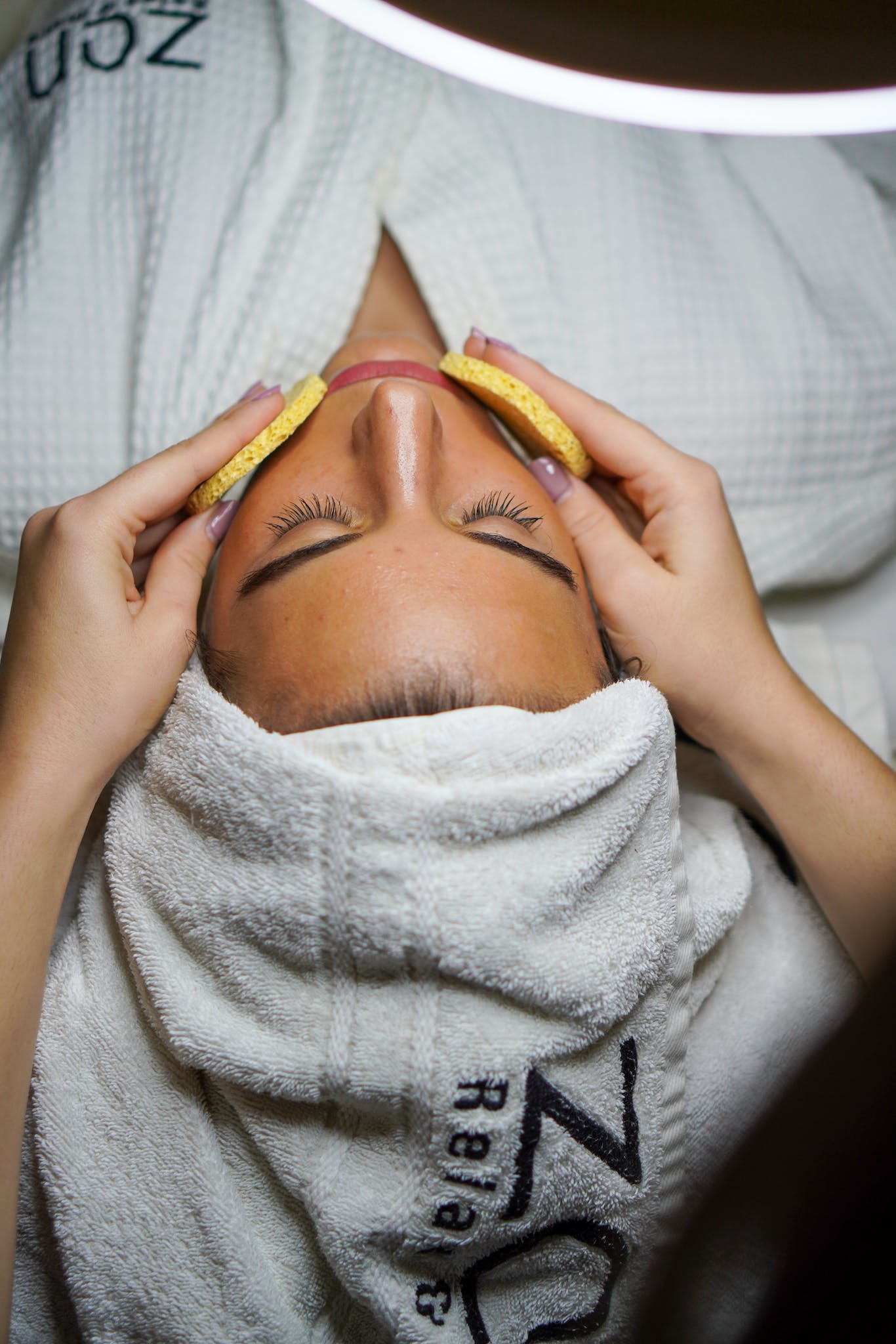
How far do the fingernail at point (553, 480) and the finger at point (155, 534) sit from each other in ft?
1.30

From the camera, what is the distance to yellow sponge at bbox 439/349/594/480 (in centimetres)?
102

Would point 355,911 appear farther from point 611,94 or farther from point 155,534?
point 611,94

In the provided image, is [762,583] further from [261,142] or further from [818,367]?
[261,142]

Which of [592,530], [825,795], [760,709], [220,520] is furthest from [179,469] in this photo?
[825,795]

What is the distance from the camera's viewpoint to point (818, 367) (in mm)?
1269

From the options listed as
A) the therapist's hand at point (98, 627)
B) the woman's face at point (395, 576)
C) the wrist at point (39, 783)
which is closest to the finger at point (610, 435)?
the woman's face at point (395, 576)

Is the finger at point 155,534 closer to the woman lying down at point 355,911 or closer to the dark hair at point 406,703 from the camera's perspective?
the woman lying down at point 355,911

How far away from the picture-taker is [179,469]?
2.97 ft

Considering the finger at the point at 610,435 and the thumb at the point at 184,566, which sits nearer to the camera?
the thumb at the point at 184,566

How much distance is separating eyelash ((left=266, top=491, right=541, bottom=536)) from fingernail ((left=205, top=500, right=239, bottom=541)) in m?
0.08

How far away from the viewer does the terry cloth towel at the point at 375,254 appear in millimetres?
1178

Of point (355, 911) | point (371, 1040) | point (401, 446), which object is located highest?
point (401, 446)

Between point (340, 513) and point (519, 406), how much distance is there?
0.26m

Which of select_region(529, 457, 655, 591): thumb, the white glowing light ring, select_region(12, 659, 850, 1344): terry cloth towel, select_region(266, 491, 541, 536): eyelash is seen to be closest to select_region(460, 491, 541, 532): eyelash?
select_region(266, 491, 541, 536): eyelash
